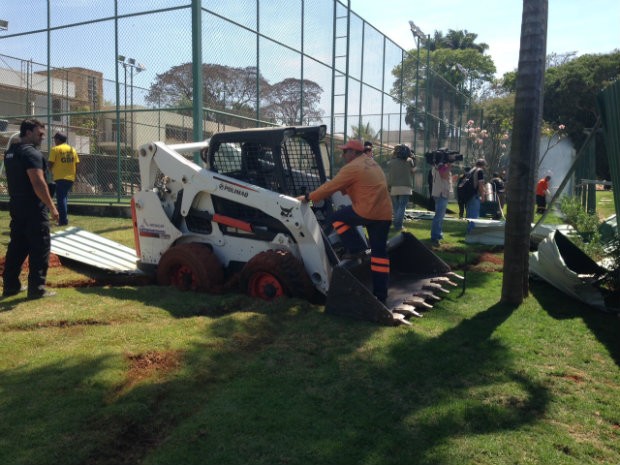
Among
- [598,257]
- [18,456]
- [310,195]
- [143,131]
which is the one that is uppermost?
[143,131]

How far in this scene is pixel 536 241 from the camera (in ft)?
30.3

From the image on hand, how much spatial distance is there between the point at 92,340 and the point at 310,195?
2333 millimetres

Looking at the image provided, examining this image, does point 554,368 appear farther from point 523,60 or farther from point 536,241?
point 536,241

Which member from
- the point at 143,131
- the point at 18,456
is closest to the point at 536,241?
the point at 18,456

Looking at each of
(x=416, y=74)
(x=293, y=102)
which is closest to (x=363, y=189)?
(x=293, y=102)

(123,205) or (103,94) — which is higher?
(103,94)

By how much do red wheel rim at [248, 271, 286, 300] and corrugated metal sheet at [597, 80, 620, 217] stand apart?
3.66m

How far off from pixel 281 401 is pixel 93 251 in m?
4.99

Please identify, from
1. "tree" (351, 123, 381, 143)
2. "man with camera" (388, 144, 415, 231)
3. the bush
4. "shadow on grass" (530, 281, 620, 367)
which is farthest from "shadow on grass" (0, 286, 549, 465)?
"tree" (351, 123, 381, 143)

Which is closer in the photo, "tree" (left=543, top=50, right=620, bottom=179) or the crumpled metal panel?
the crumpled metal panel

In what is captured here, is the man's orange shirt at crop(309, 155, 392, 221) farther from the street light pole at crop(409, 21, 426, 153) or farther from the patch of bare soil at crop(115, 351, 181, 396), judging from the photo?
the street light pole at crop(409, 21, 426, 153)

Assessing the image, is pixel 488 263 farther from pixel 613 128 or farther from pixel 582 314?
pixel 613 128

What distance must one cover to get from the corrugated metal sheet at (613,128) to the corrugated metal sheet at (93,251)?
18.0 feet

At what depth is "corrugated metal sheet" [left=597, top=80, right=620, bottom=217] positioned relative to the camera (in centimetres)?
615
